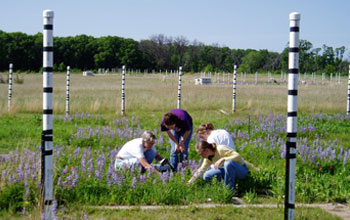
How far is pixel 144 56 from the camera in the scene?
108 meters

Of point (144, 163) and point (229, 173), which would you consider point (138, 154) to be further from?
point (229, 173)

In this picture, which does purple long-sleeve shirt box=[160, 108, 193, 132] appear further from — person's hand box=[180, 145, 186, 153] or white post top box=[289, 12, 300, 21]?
white post top box=[289, 12, 300, 21]

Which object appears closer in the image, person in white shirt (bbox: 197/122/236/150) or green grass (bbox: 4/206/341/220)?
green grass (bbox: 4/206/341/220)

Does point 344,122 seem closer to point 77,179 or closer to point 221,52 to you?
point 77,179

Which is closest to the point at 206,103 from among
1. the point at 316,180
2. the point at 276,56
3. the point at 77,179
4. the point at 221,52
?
the point at 316,180

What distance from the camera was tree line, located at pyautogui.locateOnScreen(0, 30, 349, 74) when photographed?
89.7 metres

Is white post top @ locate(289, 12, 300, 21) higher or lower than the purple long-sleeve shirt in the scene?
higher

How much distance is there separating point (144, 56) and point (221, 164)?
337 feet

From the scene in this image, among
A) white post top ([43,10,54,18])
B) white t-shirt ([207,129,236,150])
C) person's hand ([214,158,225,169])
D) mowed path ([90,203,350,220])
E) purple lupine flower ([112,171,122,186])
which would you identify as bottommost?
mowed path ([90,203,350,220])

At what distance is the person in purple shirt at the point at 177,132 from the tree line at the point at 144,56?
77043mm

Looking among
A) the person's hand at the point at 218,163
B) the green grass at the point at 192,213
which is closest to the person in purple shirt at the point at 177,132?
the person's hand at the point at 218,163

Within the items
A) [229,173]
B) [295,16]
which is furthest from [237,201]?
[295,16]

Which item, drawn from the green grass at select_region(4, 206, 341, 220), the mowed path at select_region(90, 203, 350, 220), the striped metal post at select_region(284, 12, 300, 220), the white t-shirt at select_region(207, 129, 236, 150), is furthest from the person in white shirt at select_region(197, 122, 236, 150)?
the striped metal post at select_region(284, 12, 300, 220)

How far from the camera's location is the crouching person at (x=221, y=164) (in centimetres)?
623
